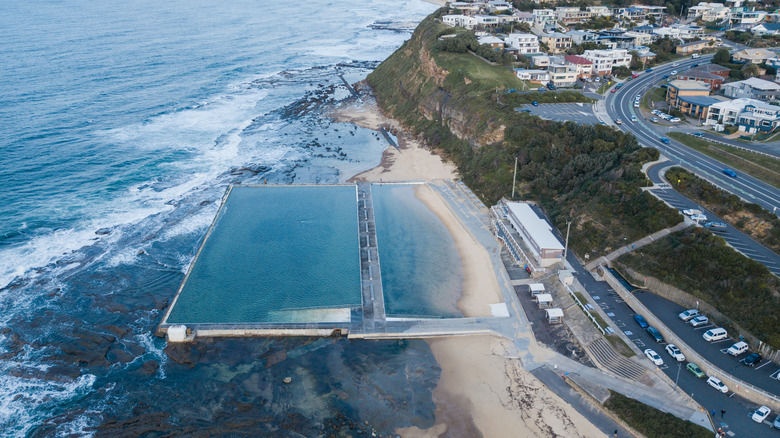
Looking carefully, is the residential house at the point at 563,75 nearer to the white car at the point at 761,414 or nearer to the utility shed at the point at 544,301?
the utility shed at the point at 544,301

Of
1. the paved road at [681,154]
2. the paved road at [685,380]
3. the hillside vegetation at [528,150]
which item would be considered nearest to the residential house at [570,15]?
the hillside vegetation at [528,150]

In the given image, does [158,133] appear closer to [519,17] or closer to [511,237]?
[511,237]

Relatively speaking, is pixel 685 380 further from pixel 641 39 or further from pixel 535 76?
pixel 641 39

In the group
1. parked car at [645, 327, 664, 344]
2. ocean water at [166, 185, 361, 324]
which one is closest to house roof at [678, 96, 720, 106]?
parked car at [645, 327, 664, 344]

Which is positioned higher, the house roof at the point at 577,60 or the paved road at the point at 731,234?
the house roof at the point at 577,60

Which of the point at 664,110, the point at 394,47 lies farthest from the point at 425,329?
the point at 394,47
